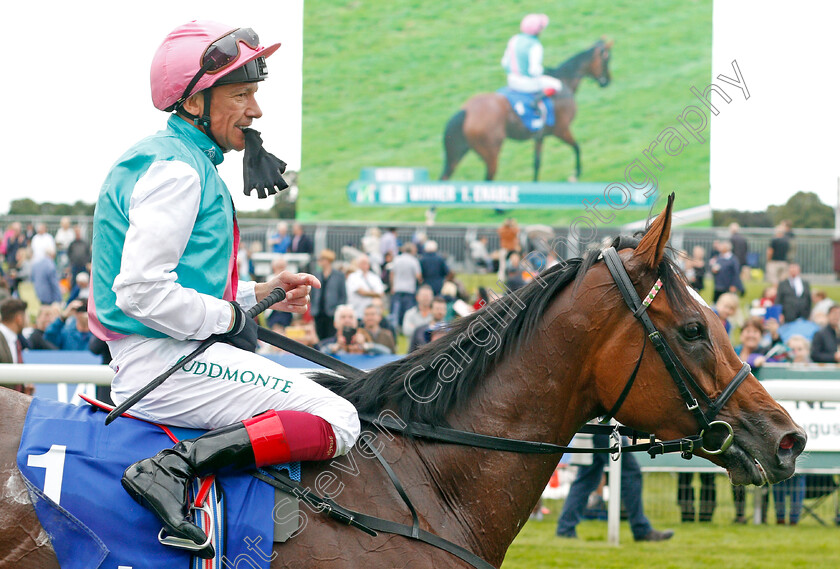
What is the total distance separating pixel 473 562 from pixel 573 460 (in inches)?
168

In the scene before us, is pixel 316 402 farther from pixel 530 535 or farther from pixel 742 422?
pixel 530 535

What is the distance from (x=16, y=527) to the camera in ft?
7.47

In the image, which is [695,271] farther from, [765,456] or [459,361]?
[459,361]

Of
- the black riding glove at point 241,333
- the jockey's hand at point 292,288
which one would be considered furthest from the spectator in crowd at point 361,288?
the black riding glove at point 241,333

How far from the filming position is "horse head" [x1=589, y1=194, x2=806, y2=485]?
8.21 ft

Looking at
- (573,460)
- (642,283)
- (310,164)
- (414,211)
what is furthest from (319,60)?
(642,283)

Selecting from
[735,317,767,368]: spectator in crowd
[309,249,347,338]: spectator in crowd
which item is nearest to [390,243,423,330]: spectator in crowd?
[309,249,347,338]: spectator in crowd

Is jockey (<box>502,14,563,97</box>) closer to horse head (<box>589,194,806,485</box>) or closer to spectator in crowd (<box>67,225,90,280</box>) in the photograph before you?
spectator in crowd (<box>67,225,90,280</box>)

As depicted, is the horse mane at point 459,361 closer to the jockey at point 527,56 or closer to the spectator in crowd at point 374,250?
the spectator in crowd at point 374,250

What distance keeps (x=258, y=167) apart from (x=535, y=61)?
17.4m

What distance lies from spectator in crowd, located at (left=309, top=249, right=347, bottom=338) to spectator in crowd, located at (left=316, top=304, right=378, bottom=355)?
10.1ft

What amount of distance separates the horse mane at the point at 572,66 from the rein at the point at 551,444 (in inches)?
676

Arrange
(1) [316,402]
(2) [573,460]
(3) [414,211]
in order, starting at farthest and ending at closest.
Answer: (3) [414,211], (2) [573,460], (1) [316,402]

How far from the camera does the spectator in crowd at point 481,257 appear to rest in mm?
18578
